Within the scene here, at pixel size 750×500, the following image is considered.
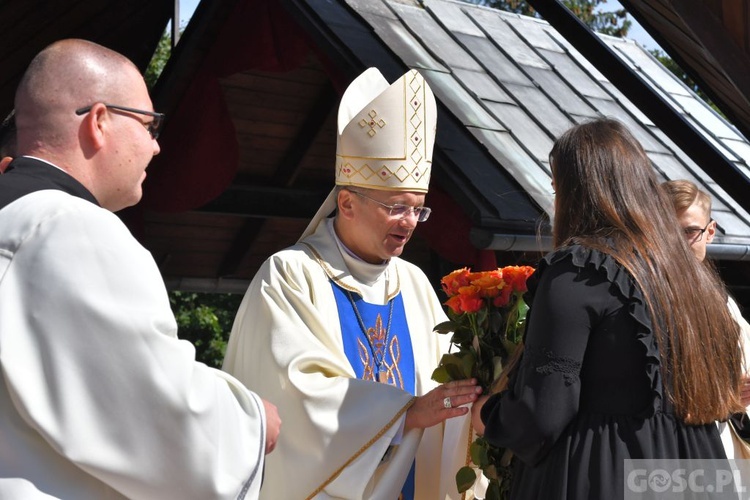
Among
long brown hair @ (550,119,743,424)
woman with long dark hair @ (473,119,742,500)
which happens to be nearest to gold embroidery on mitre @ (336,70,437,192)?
long brown hair @ (550,119,743,424)

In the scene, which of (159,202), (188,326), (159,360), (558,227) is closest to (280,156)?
(159,202)

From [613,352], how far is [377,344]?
57.1 inches

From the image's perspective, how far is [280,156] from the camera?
7.21m

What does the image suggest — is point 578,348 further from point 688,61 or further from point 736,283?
point 736,283

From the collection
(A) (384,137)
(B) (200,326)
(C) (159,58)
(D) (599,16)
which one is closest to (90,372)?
(A) (384,137)

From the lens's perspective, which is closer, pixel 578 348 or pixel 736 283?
pixel 578 348

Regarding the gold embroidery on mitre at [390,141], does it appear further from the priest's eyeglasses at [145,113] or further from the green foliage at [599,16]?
the green foliage at [599,16]

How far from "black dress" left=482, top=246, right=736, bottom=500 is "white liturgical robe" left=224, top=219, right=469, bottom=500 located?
3.32ft

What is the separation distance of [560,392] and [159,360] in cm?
95

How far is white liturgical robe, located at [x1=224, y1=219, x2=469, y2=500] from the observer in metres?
3.35

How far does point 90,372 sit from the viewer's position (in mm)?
Answer: 1898

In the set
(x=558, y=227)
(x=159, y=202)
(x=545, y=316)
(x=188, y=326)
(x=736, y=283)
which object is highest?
(x=558, y=227)

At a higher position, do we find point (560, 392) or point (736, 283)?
point (560, 392)

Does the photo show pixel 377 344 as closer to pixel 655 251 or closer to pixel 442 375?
pixel 442 375
